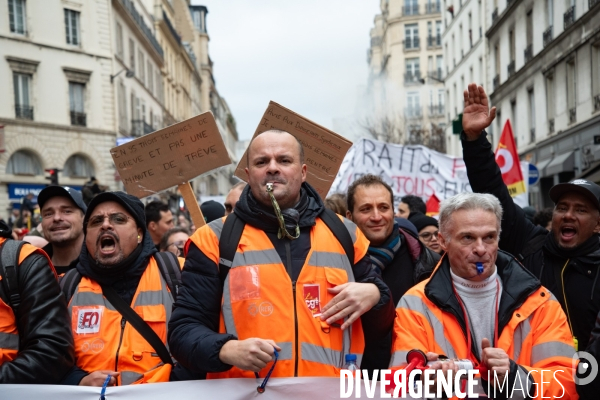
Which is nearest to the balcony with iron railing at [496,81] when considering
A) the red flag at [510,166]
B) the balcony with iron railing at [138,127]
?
the balcony with iron railing at [138,127]

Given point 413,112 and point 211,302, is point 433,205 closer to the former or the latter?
point 211,302

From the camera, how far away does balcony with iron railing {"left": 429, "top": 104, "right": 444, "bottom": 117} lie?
65.5 metres

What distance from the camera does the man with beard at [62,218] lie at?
14.4 feet

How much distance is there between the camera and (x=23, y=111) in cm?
3117

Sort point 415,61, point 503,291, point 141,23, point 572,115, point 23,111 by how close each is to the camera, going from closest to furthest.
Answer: point 503,291 < point 572,115 < point 23,111 < point 141,23 < point 415,61

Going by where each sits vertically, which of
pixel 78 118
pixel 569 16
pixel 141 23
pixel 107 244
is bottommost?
pixel 107 244

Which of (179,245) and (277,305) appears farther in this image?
(179,245)

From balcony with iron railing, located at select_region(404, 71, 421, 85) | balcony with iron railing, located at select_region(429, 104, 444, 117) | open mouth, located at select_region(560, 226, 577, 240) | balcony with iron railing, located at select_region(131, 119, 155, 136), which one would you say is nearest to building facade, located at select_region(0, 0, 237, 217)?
balcony with iron railing, located at select_region(131, 119, 155, 136)

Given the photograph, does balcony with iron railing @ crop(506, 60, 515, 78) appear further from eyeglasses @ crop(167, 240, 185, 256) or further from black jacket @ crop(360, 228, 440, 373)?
black jacket @ crop(360, 228, 440, 373)

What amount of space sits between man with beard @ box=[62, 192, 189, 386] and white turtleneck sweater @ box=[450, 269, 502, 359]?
145cm

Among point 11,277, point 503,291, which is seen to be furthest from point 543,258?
point 11,277

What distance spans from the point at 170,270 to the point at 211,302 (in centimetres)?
78

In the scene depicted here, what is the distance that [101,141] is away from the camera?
113 feet

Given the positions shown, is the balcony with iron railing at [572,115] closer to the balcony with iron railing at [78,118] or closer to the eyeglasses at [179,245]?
the eyeglasses at [179,245]
